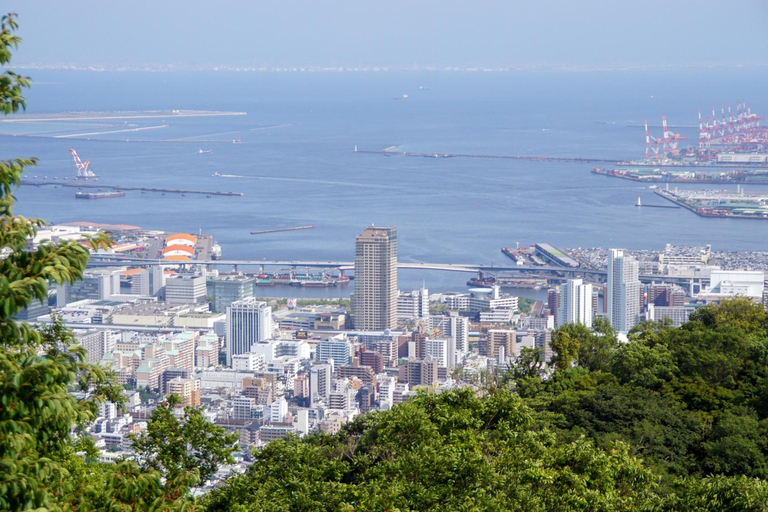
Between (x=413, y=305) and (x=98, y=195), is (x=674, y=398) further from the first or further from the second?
(x=98, y=195)

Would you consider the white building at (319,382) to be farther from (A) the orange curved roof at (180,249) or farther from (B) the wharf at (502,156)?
(B) the wharf at (502,156)

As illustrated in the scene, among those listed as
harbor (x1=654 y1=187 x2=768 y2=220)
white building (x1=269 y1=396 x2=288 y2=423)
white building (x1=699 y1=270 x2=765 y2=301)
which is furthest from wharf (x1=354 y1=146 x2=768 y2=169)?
white building (x1=269 y1=396 x2=288 y2=423)

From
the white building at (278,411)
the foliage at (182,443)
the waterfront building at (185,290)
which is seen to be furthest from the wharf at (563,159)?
the foliage at (182,443)

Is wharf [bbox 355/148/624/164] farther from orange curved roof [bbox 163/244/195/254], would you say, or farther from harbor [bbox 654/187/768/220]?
orange curved roof [bbox 163/244/195/254]

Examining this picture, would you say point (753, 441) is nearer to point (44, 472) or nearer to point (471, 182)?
point (44, 472)

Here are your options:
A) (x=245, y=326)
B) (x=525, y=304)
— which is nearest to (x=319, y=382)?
(x=245, y=326)

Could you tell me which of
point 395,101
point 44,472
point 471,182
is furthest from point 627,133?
point 44,472
